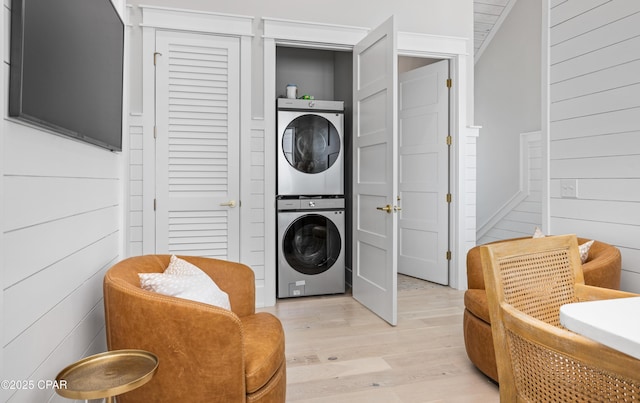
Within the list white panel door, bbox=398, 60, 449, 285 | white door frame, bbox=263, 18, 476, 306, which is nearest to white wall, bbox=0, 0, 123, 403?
white door frame, bbox=263, 18, 476, 306

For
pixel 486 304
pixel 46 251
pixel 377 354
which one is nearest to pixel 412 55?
pixel 486 304

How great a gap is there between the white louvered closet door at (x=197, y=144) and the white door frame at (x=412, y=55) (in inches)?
11.1

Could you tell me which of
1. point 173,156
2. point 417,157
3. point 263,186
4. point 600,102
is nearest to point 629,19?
point 600,102

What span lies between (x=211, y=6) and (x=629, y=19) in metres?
2.96

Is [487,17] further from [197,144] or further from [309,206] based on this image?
[197,144]

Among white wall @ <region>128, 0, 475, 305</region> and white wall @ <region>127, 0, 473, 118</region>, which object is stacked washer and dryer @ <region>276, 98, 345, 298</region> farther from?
white wall @ <region>127, 0, 473, 118</region>

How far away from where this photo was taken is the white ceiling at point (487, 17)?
17.1 feet

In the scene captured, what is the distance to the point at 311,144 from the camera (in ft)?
12.1

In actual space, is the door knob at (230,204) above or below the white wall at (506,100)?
below

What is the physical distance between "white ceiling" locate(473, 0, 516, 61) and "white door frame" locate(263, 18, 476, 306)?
182 cm

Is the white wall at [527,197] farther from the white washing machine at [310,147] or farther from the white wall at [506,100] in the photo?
the white washing machine at [310,147]

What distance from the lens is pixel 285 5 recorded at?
3.48m

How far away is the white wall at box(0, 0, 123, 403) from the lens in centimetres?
99

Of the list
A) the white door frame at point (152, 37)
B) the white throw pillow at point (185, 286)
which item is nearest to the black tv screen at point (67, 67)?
the white throw pillow at point (185, 286)
